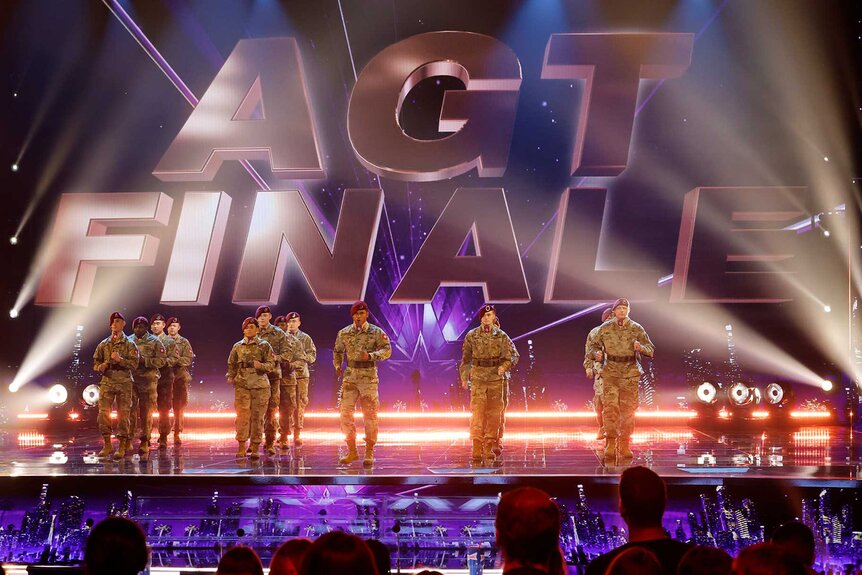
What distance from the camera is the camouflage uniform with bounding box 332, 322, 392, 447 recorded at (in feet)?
29.8

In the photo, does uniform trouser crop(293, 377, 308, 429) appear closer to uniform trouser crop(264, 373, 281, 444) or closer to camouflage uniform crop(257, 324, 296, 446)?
camouflage uniform crop(257, 324, 296, 446)

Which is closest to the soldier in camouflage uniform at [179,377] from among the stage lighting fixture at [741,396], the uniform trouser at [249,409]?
the uniform trouser at [249,409]

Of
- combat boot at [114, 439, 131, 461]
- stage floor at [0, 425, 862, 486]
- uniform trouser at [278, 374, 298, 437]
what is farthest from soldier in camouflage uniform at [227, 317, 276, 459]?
combat boot at [114, 439, 131, 461]

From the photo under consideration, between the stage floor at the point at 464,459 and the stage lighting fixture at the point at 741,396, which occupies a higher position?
the stage lighting fixture at the point at 741,396

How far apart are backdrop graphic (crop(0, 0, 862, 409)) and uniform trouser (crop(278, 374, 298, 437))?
9.80 ft

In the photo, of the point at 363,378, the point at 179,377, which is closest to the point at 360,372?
the point at 363,378

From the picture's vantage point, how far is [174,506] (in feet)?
25.3

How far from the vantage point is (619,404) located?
928 cm

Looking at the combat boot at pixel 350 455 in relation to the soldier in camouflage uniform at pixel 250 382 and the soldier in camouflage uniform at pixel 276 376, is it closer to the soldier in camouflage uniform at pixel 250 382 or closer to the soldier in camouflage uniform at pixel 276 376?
the soldier in camouflage uniform at pixel 250 382

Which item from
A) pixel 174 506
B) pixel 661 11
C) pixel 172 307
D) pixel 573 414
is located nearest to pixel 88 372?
pixel 172 307

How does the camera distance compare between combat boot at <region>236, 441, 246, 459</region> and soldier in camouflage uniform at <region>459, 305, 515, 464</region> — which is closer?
soldier in camouflage uniform at <region>459, 305, 515, 464</region>

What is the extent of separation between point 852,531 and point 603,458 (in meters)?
2.78

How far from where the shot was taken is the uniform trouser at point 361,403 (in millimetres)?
9055

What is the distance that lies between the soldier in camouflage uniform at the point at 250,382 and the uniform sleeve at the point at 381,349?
166cm
